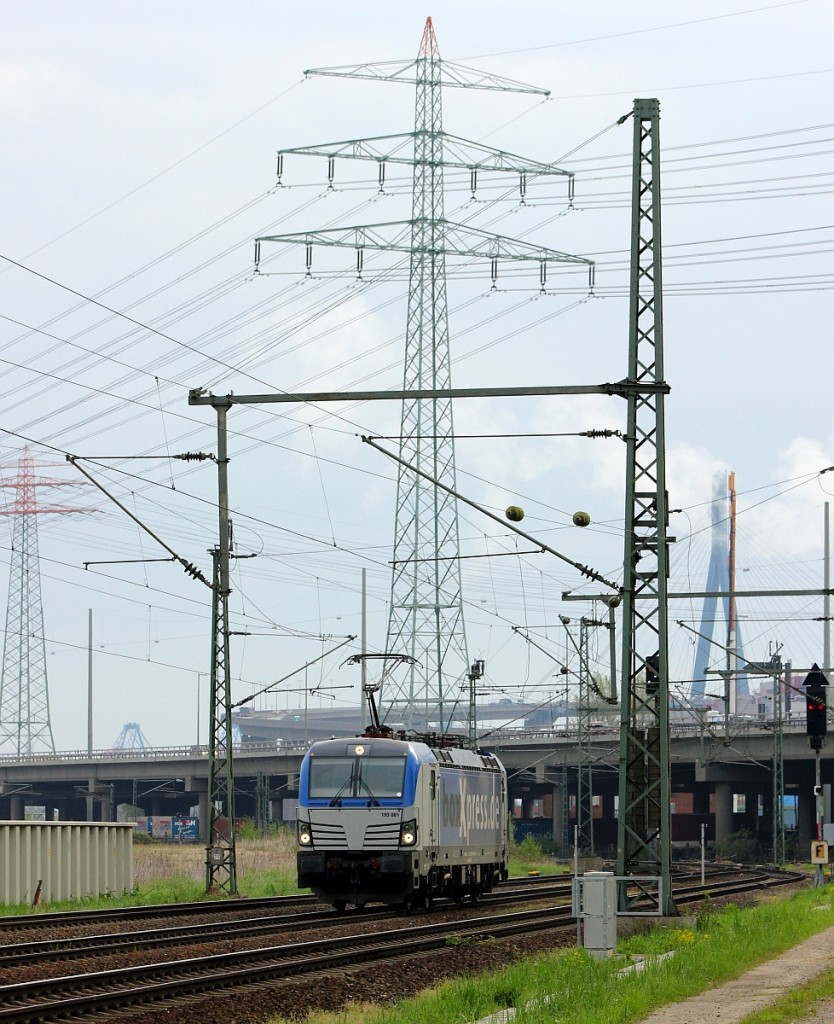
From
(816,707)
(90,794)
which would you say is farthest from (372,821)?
(90,794)

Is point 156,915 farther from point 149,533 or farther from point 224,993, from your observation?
point 224,993

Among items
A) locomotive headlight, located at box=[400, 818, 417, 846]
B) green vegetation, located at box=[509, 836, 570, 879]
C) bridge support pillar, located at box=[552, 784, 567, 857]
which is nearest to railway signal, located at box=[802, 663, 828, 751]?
locomotive headlight, located at box=[400, 818, 417, 846]

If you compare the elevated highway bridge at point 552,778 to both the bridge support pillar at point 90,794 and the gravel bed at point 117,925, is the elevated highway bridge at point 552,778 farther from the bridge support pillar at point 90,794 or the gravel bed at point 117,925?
the gravel bed at point 117,925

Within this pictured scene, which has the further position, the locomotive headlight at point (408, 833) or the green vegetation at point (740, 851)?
the green vegetation at point (740, 851)

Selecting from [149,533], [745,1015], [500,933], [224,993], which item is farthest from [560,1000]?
[149,533]

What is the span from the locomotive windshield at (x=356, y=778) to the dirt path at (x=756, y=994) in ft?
37.0

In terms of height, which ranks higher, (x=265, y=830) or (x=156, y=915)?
(x=156, y=915)

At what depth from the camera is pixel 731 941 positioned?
76.4 ft

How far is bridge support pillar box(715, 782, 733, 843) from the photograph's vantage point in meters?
102

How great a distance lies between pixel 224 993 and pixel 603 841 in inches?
4157

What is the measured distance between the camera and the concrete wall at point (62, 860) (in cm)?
3522

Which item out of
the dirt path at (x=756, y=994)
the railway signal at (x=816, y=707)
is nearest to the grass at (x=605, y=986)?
the dirt path at (x=756, y=994)

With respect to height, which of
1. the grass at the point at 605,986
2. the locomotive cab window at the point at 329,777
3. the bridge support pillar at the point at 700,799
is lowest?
the bridge support pillar at the point at 700,799

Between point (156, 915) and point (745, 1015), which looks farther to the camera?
point (156, 915)
